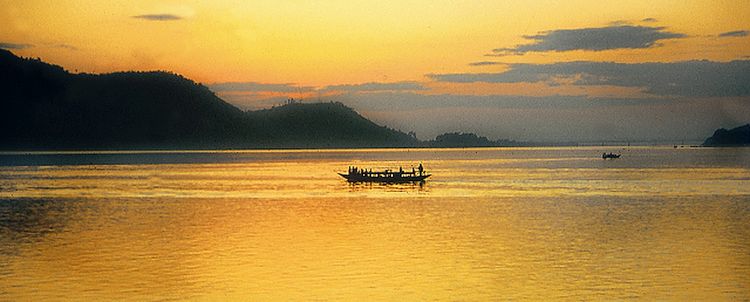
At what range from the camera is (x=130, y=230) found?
5228cm

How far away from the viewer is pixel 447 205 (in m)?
70.2

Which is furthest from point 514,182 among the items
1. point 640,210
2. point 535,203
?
point 640,210

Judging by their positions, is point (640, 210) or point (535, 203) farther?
point (535, 203)

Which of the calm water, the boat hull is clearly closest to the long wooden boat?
the boat hull

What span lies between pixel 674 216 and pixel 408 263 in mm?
29052

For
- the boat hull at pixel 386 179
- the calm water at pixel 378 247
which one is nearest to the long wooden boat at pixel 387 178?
the boat hull at pixel 386 179

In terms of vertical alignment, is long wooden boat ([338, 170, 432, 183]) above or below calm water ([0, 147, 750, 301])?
above

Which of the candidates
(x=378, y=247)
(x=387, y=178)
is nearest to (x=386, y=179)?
(x=387, y=178)

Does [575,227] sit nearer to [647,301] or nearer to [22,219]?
[647,301]

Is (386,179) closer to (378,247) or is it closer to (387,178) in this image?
(387,178)

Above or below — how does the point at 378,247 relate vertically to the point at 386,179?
below

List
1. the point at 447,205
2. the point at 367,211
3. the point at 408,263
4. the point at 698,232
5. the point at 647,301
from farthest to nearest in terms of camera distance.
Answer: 1. the point at 447,205
2. the point at 367,211
3. the point at 698,232
4. the point at 408,263
5. the point at 647,301

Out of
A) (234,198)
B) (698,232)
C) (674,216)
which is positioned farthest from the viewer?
(234,198)

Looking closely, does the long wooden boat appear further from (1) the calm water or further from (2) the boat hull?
(1) the calm water
